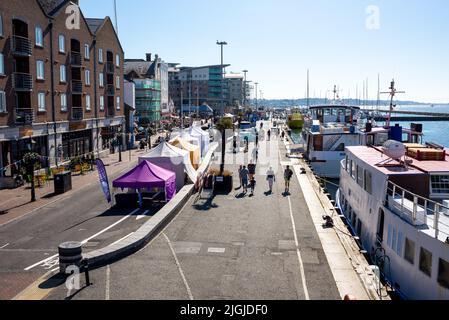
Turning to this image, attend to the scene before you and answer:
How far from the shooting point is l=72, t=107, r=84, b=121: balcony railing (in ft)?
148

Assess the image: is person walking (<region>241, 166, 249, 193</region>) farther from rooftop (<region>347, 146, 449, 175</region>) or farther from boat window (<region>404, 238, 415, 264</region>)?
boat window (<region>404, 238, 415, 264</region>)

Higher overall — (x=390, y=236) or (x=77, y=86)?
(x=77, y=86)

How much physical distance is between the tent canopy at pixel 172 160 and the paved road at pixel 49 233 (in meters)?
4.34

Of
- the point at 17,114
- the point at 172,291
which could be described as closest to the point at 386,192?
the point at 172,291

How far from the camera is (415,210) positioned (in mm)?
15000

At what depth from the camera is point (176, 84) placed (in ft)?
646

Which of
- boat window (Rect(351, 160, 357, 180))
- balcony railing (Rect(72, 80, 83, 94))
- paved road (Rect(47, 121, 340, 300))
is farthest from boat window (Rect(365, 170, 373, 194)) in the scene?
balcony railing (Rect(72, 80, 83, 94))

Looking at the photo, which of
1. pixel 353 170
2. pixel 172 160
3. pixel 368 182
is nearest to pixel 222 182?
pixel 172 160

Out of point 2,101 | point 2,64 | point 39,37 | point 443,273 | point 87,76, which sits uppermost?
point 39,37

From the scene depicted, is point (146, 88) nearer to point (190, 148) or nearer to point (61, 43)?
point (61, 43)

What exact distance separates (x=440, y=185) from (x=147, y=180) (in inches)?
587

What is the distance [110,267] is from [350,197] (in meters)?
15.2
